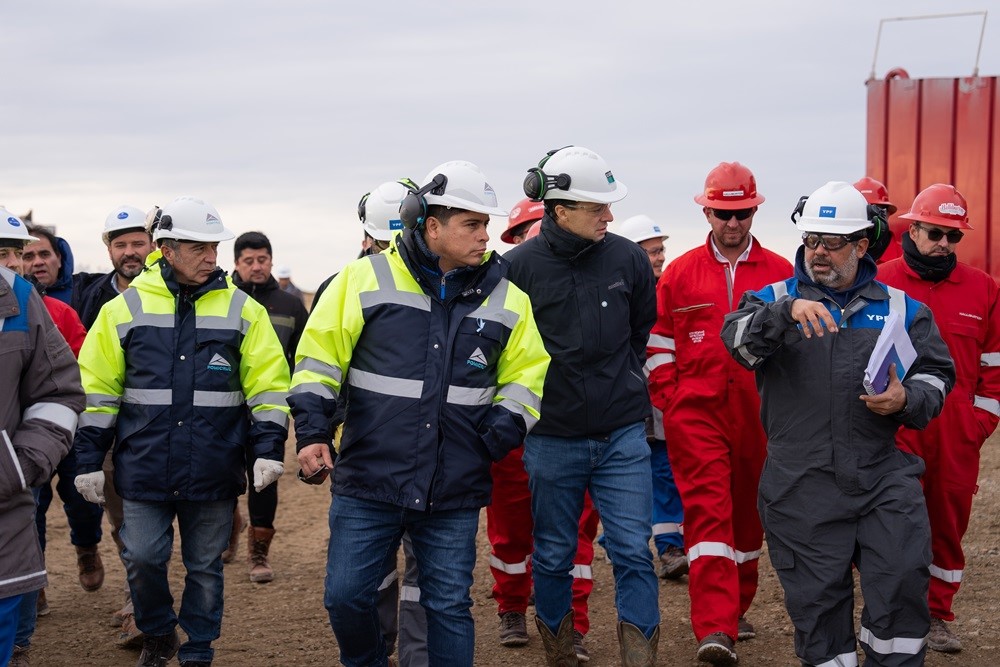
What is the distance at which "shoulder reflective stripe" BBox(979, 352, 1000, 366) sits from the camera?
6.93 m

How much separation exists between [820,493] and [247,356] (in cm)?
273

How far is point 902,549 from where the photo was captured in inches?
207

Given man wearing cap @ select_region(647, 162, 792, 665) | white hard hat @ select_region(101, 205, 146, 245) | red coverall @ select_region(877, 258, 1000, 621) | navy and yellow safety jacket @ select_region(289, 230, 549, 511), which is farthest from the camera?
white hard hat @ select_region(101, 205, 146, 245)

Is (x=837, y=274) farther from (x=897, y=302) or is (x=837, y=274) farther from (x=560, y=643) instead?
(x=560, y=643)

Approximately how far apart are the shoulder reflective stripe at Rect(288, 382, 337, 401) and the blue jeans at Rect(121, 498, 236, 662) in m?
1.35

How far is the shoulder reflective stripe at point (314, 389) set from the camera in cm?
506

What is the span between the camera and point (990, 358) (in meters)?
6.94

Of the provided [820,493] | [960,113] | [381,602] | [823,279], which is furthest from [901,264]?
[960,113]

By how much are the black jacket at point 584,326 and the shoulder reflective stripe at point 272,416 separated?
1.21 m

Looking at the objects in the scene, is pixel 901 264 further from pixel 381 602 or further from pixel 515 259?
pixel 381 602

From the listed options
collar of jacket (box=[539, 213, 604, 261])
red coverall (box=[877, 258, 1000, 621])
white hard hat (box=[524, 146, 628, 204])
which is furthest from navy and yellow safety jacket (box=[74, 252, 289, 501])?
red coverall (box=[877, 258, 1000, 621])

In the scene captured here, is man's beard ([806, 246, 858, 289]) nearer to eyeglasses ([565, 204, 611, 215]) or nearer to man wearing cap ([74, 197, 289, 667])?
eyeglasses ([565, 204, 611, 215])

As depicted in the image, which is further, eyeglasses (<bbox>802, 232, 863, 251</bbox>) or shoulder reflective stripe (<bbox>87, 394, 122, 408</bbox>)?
shoulder reflective stripe (<bbox>87, 394, 122, 408</bbox>)

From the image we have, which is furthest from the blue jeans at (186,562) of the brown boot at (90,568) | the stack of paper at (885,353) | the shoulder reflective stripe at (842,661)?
the stack of paper at (885,353)
